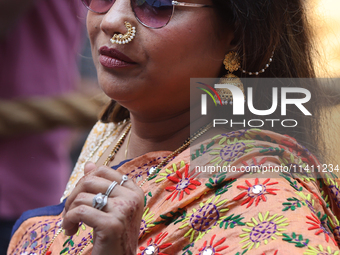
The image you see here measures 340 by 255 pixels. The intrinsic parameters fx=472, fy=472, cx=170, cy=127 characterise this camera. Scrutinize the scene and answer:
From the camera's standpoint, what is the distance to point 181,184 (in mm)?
1402

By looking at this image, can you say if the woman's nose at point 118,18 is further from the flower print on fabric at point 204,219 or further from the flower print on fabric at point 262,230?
the flower print on fabric at point 262,230

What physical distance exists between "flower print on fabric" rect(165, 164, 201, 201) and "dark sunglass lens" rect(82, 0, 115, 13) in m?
0.59

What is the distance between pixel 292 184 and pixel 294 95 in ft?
1.76

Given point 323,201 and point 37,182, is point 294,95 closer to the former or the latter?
point 323,201

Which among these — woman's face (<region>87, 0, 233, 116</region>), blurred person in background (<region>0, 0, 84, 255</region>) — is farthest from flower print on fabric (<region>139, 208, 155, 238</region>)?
blurred person in background (<region>0, 0, 84, 255</region>)

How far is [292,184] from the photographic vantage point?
130 centimetres

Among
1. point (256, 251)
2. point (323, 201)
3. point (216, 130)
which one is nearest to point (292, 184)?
point (323, 201)

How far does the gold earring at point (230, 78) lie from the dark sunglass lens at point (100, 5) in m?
0.43

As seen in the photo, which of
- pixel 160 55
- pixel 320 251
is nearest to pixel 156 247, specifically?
pixel 320 251

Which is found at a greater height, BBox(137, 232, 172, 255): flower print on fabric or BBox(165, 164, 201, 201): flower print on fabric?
BBox(165, 164, 201, 201): flower print on fabric

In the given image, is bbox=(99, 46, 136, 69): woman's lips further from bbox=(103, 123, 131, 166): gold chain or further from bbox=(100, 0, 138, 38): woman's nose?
bbox=(103, 123, 131, 166): gold chain

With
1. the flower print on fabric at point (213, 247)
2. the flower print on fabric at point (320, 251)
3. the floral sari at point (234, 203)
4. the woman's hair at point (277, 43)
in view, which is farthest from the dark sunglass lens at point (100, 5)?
the flower print on fabric at point (320, 251)

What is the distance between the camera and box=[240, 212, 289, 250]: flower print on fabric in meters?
1.13

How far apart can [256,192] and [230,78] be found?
0.52 meters
